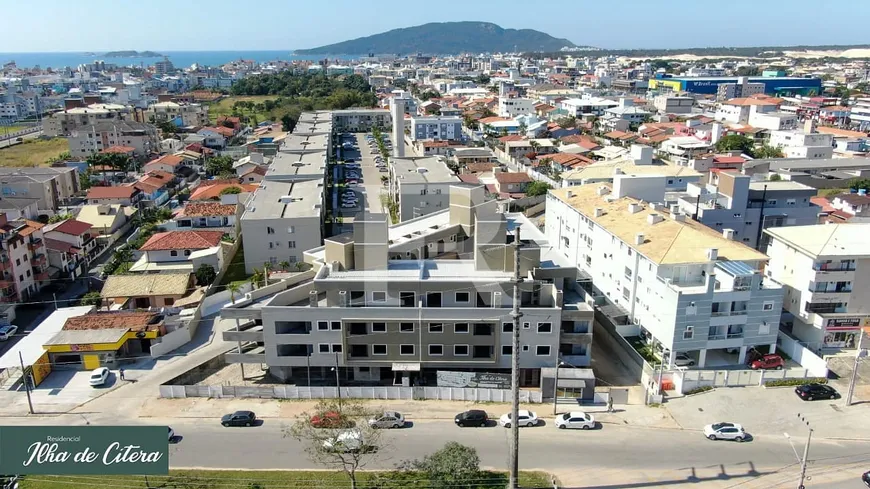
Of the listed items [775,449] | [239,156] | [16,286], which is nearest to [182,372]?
[16,286]

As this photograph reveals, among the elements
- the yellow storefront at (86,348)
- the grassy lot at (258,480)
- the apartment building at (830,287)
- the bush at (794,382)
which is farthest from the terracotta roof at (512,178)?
the grassy lot at (258,480)

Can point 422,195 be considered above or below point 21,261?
above

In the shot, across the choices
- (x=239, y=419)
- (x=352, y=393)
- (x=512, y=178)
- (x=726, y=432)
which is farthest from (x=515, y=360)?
(x=512, y=178)

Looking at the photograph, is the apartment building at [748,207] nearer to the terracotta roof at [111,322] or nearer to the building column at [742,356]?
the building column at [742,356]

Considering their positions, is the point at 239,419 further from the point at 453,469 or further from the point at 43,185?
the point at 43,185

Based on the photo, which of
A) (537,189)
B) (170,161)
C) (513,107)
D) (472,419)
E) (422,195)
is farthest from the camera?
(513,107)

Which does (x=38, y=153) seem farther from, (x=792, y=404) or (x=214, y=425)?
(x=792, y=404)

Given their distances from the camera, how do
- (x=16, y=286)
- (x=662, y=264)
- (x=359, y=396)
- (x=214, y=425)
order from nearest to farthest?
1. (x=214, y=425)
2. (x=359, y=396)
3. (x=662, y=264)
4. (x=16, y=286)
